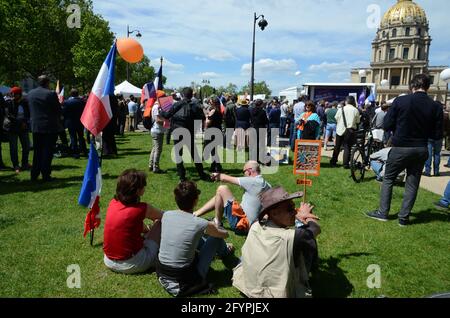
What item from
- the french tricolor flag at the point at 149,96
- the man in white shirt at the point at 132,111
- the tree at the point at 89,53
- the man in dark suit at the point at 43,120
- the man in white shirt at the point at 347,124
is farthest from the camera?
the tree at the point at 89,53

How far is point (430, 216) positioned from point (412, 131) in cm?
176

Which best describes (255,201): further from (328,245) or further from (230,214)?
(328,245)

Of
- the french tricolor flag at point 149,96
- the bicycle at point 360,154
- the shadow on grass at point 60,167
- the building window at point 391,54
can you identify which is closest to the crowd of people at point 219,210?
the bicycle at point 360,154

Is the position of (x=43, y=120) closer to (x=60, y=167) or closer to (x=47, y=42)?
(x=60, y=167)

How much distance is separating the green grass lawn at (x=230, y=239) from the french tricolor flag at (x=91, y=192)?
0.35 metres

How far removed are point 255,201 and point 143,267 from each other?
5.31 feet

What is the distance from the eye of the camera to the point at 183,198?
3.35 meters

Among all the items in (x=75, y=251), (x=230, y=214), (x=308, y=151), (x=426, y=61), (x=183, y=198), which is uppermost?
(x=426, y=61)

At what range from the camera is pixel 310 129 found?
9172 mm

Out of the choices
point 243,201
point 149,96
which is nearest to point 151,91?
point 149,96

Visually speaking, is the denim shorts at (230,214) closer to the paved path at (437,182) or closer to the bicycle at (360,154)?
the bicycle at (360,154)

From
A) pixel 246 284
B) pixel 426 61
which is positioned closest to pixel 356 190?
pixel 246 284

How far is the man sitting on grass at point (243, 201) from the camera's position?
14.6ft
